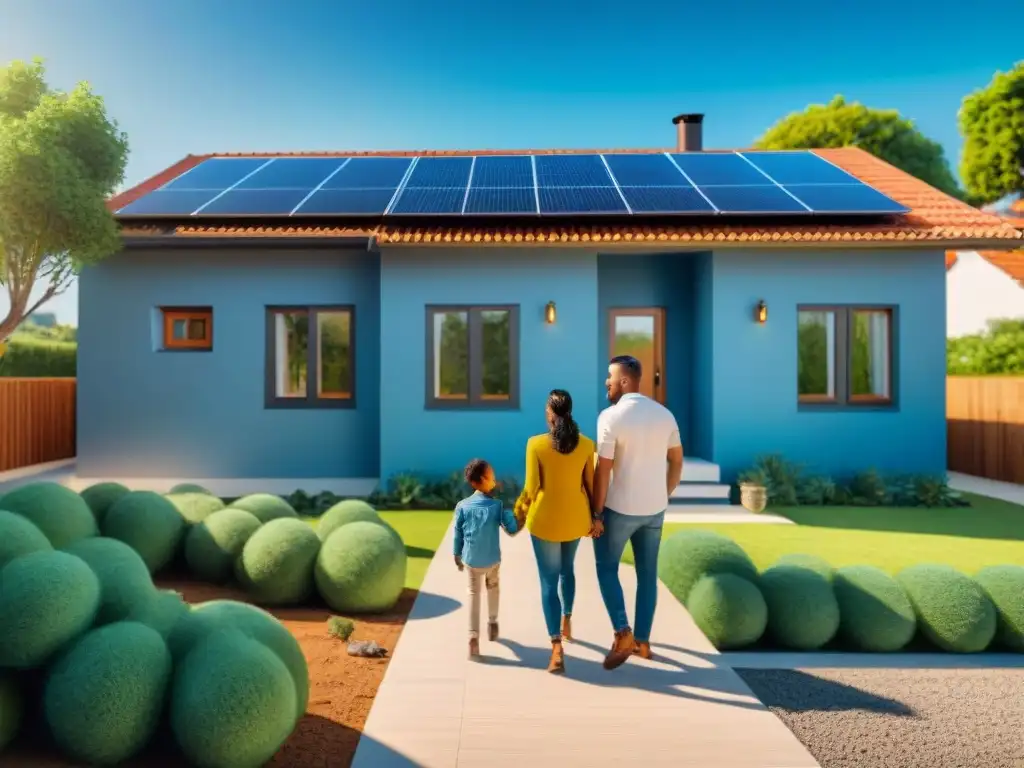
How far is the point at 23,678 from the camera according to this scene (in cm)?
298

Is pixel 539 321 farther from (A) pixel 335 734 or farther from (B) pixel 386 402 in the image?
(A) pixel 335 734

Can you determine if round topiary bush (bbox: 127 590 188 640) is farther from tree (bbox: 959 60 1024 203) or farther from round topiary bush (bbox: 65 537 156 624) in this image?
tree (bbox: 959 60 1024 203)

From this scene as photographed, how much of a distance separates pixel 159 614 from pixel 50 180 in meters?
9.22

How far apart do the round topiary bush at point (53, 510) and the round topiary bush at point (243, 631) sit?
5.89 ft

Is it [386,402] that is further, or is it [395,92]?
[395,92]

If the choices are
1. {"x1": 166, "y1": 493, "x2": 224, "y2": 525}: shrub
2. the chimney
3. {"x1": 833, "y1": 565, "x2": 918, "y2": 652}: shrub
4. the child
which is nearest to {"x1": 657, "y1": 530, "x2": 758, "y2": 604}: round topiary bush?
{"x1": 833, "y1": 565, "x2": 918, "y2": 652}: shrub

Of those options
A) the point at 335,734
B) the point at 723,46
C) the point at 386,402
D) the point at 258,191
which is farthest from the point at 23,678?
the point at 723,46

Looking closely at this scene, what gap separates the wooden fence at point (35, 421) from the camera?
12789mm

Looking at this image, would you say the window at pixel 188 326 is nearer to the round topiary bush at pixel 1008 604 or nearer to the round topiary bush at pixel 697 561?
the round topiary bush at pixel 697 561

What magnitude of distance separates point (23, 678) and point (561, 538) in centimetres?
281

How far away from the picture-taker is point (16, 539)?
3279mm

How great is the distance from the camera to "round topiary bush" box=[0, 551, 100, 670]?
2805 millimetres

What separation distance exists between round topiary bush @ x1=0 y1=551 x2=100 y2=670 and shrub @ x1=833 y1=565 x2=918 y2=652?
4.74 metres

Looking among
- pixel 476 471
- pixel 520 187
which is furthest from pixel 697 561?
pixel 520 187
